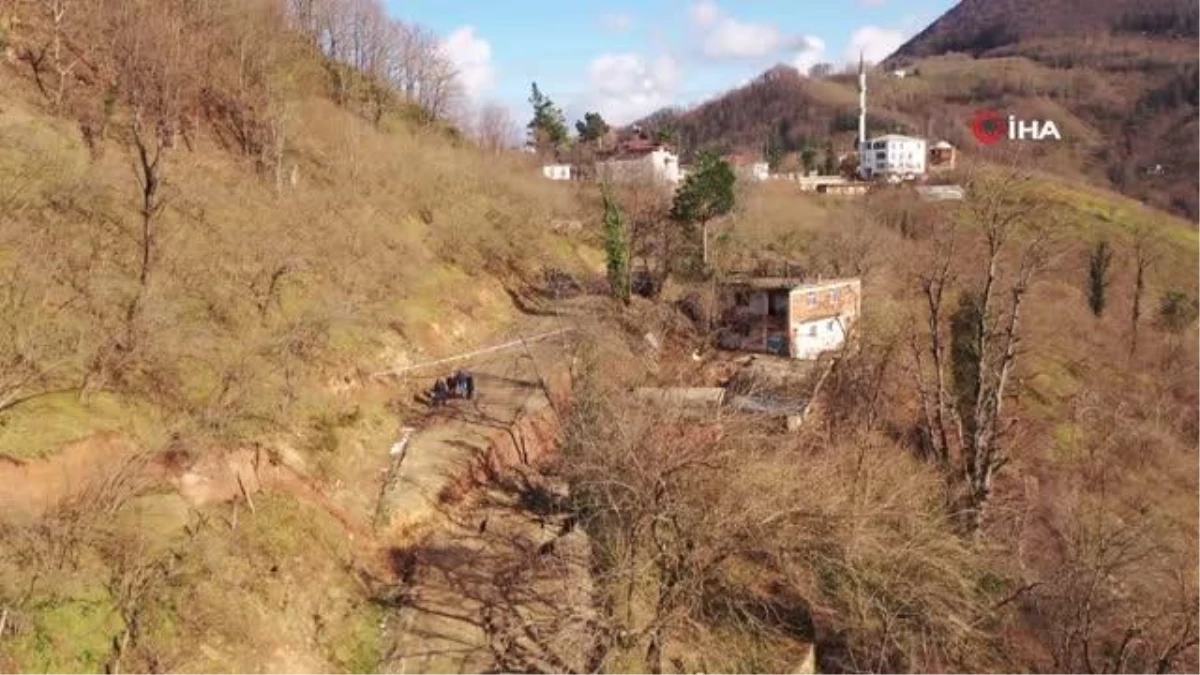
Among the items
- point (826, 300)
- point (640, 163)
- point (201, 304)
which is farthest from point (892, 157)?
point (201, 304)

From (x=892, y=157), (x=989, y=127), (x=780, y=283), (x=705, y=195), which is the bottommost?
(x=780, y=283)

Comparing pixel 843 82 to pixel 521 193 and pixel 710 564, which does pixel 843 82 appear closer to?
pixel 521 193

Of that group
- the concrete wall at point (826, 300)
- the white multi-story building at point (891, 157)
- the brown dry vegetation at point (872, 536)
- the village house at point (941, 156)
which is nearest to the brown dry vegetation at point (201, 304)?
the brown dry vegetation at point (872, 536)

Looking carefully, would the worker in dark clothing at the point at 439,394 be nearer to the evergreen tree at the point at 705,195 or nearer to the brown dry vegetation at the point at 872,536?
the brown dry vegetation at the point at 872,536

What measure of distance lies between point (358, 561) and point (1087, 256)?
183 ft

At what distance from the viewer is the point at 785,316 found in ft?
101

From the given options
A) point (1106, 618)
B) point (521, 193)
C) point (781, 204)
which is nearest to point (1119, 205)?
point (781, 204)

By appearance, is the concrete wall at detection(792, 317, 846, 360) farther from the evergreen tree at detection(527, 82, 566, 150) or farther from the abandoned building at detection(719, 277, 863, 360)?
the evergreen tree at detection(527, 82, 566, 150)

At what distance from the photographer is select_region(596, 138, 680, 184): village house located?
51094 millimetres
